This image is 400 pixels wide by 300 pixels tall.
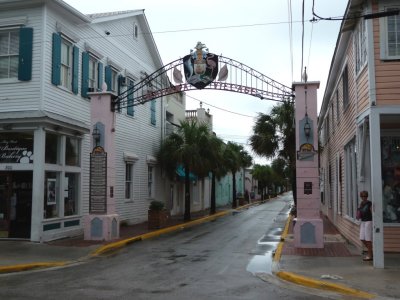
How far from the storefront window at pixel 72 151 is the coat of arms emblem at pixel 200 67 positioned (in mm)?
4746

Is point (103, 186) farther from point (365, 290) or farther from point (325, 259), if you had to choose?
point (365, 290)

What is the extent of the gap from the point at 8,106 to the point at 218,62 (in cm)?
721

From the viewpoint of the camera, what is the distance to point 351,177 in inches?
647

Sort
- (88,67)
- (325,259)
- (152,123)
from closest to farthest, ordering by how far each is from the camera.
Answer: (325,259) < (88,67) < (152,123)

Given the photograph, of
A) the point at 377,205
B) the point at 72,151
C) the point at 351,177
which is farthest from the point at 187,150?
the point at 377,205

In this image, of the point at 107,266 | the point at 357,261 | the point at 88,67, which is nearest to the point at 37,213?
the point at 107,266

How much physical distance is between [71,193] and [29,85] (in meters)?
4.22

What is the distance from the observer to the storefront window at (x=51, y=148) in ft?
54.0

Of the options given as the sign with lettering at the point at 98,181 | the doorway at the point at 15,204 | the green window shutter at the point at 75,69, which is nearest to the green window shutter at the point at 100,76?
the green window shutter at the point at 75,69

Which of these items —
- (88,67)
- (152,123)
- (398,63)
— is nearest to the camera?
(398,63)

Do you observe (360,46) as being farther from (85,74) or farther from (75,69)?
(85,74)

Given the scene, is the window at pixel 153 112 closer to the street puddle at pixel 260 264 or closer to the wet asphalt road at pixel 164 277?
the wet asphalt road at pixel 164 277

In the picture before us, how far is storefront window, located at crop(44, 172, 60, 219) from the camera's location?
16359 millimetres

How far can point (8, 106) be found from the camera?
16.3 m
